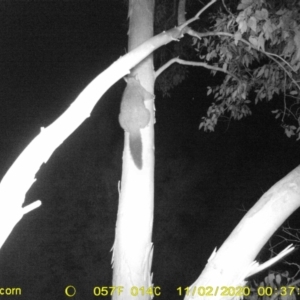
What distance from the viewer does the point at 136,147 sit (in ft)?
8.61

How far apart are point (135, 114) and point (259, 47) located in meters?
1.08

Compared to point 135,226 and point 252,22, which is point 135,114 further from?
point 252,22

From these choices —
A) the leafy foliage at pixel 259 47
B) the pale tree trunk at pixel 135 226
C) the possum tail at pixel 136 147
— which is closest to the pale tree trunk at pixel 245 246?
the pale tree trunk at pixel 135 226

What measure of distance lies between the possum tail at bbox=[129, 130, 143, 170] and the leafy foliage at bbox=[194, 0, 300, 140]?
92 cm

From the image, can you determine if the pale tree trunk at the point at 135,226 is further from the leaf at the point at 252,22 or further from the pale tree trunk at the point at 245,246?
the leaf at the point at 252,22

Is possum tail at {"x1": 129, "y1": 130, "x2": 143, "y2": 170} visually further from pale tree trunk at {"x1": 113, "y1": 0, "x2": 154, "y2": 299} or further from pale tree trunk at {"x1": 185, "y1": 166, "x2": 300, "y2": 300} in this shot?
pale tree trunk at {"x1": 185, "y1": 166, "x2": 300, "y2": 300}

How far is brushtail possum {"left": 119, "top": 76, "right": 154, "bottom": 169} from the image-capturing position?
103 inches

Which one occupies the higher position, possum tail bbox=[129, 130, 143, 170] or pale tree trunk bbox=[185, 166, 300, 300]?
possum tail bbox=[129, 130, 143, 170]

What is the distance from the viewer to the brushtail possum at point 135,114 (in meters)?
2.62

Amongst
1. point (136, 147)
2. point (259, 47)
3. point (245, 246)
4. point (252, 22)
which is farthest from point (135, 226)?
point (259, 47)

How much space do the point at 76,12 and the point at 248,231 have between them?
6.90 meters

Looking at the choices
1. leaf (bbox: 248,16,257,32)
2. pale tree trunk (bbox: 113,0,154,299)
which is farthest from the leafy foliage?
pale tree trunk (bbox: 113,0,154,299)

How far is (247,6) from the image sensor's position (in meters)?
2.42

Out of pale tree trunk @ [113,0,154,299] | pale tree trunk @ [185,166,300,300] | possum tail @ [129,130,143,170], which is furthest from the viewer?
possum tail @ [129,130,143,170]
